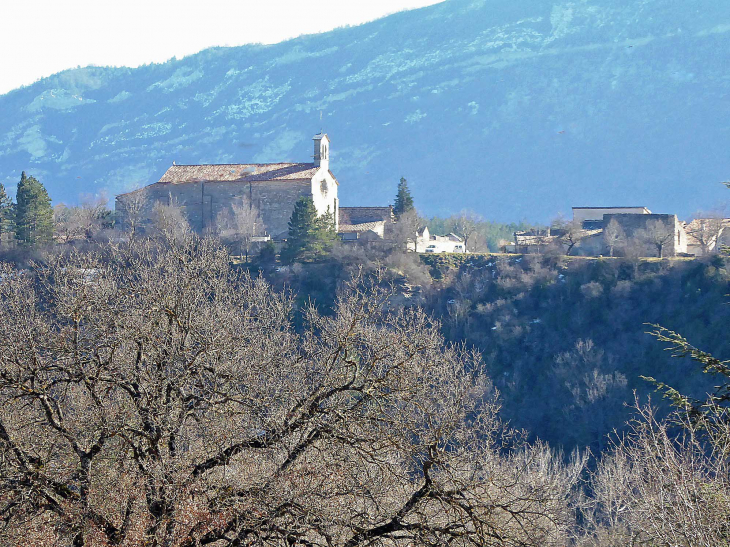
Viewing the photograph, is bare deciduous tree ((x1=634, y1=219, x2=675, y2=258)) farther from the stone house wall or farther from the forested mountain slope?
the stone house wall

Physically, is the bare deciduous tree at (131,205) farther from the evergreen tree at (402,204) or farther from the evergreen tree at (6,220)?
the evergreen tree at (402,204)

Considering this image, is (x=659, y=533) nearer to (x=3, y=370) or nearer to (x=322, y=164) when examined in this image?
(x=3, y=370)

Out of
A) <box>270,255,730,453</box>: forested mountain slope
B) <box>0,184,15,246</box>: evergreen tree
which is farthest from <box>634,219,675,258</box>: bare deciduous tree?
<box>0,184,15,246</box>: evergreen tree

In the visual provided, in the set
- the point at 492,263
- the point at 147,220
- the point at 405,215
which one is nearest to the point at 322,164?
the point at 405,215

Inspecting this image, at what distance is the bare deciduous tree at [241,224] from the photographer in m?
72.9

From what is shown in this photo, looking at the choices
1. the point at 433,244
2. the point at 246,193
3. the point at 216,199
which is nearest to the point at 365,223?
the point at 433,244

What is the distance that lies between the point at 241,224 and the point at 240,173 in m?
9.89

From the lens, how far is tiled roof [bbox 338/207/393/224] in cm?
8375

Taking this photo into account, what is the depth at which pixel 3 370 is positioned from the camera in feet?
42.0

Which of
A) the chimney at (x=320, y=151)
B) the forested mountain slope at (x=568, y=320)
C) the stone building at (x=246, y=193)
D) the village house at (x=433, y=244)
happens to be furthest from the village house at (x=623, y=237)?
the chimney at (x=320, y=151)

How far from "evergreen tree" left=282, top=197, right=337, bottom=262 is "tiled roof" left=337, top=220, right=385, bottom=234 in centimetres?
777

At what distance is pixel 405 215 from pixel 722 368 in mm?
66964

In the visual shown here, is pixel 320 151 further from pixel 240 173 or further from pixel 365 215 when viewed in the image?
pixel 240 173

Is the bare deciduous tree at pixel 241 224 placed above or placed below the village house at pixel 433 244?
above
